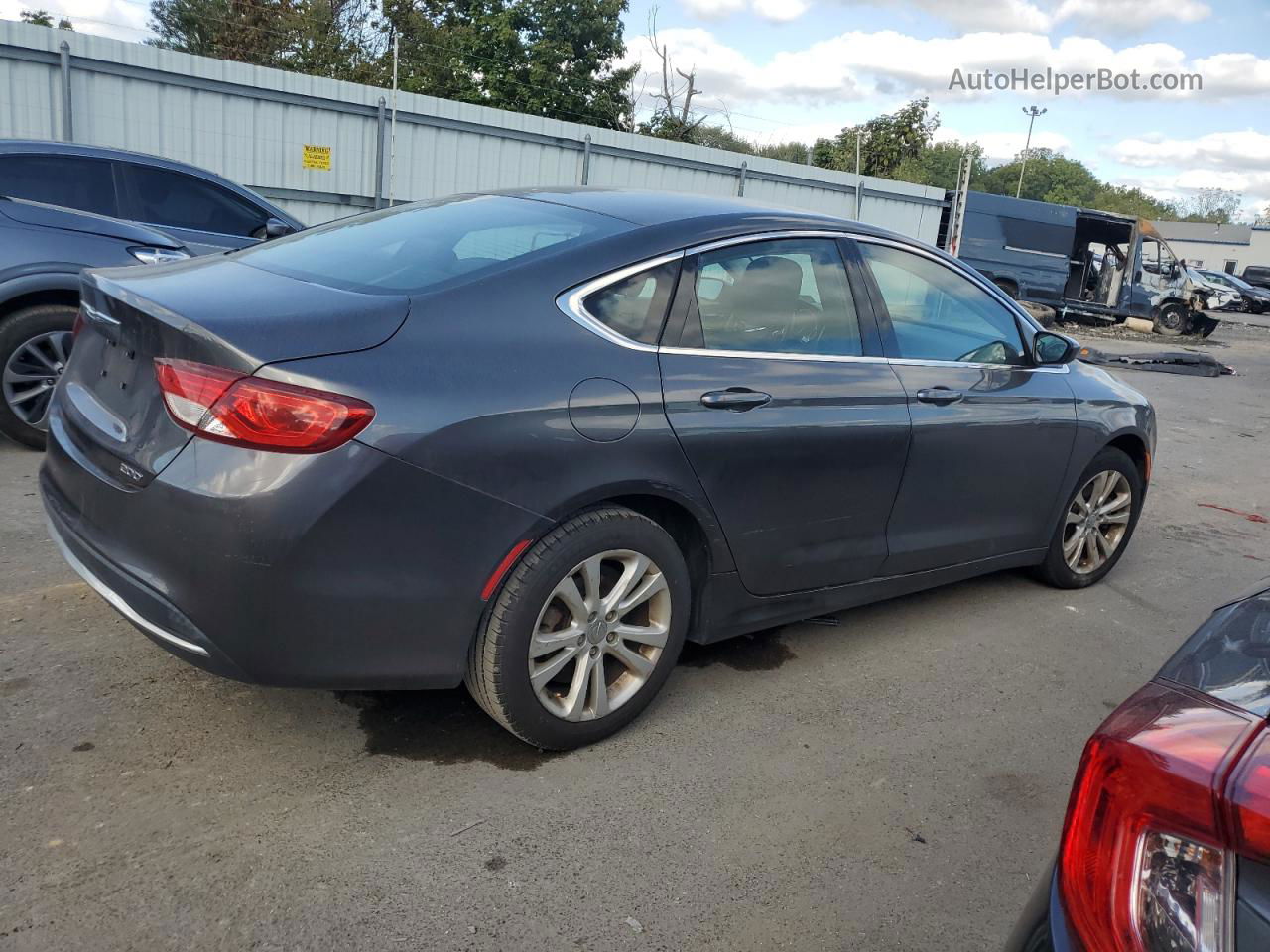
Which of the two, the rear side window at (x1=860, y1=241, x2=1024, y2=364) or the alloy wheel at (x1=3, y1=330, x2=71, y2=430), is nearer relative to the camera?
the rear side window at (x1=860, y1=241, x2=1024, y2=364)

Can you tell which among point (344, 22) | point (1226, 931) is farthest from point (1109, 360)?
point (344, 22)

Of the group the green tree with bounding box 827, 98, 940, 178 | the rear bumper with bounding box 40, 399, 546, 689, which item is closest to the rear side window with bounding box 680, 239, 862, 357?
the rear bumper with bounding box 40, 399, 546, 689

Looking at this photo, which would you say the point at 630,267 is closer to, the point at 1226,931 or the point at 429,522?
the point at 429,522

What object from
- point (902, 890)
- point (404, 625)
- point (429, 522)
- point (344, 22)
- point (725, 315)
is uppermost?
point (344, 22)

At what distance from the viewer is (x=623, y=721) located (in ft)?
10.6

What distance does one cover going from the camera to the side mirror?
14.8 feet

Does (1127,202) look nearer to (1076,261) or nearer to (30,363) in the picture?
(1076,261)

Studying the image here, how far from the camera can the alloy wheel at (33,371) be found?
5.38m

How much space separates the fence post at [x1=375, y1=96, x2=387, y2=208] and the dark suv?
8.48 metres

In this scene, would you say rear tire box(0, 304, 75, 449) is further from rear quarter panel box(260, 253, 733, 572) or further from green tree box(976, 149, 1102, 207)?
green tree box(976, 149, 1102, 207)

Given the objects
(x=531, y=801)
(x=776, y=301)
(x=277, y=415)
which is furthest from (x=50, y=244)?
(x=531, y=801)

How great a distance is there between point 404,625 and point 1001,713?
2211 mm

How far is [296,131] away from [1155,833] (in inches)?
569

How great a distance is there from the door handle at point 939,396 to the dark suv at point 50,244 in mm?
3395
